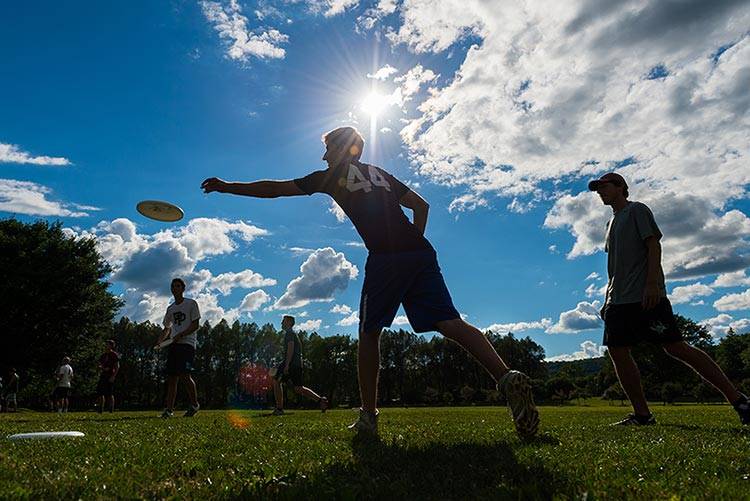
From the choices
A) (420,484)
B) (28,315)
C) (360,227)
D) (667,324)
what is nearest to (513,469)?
(420,484)

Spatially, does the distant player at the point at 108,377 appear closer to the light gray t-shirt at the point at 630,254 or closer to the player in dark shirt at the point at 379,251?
the player in dark shirt at the point at 379,251

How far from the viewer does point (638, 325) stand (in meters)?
6.28

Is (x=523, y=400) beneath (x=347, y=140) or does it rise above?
beneath

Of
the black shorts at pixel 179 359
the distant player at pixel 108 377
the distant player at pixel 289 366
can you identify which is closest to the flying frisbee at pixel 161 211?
the black shorts at pixel 179 359

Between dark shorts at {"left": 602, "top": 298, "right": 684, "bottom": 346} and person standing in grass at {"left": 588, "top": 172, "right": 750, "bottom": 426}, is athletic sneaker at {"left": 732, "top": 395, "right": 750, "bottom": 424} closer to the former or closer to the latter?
person standing in grass at {"left": 588, "top": 172, "right": 750, "bottom": 426}

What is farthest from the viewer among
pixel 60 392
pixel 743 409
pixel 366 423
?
pixel 60 392

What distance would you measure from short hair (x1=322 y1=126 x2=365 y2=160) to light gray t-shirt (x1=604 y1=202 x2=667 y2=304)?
11.6ft

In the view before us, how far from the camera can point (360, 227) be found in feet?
17.0

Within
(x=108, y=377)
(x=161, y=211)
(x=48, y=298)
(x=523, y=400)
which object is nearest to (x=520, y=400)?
(x=523, y=400)

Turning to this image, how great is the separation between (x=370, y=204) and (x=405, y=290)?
902mm

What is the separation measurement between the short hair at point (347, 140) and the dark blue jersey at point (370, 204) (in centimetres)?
20

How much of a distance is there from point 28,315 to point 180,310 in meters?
33.8

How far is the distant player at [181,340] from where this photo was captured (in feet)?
35.4

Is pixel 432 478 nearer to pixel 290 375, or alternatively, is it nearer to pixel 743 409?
pixel 743 409
